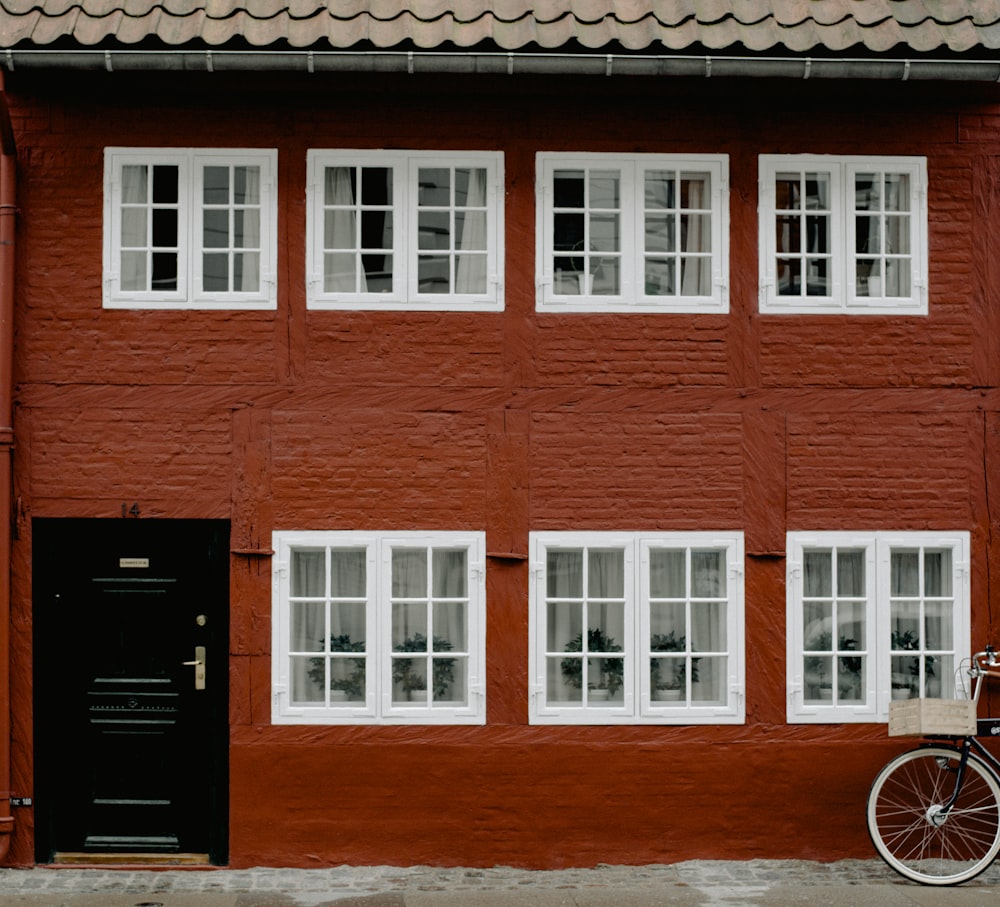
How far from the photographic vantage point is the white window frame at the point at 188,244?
28.0 ft

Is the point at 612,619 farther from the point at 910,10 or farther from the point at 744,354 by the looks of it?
the point at 910,10

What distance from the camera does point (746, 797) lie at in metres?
8.59

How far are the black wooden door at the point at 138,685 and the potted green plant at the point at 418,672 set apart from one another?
1161 millimetres

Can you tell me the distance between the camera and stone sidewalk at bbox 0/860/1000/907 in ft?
25.7

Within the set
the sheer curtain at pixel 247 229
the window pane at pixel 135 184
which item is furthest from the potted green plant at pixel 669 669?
the window pane at pixel 135 184

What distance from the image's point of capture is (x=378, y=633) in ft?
28.2

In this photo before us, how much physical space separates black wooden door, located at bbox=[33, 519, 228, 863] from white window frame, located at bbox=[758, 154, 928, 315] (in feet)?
13.4

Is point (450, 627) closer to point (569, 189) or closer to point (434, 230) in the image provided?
point (434, 230)

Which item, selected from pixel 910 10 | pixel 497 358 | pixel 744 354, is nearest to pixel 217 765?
pixel 497 358

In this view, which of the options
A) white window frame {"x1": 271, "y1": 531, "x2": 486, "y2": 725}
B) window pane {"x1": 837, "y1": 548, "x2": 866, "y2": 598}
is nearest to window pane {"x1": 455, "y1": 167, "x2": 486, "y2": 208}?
white window frame {"x1": 271, "y1": 531, "x2": 486, "y2": 725}

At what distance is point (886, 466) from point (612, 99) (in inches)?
121

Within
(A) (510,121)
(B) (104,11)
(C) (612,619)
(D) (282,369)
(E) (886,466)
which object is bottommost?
(C) (612,619)

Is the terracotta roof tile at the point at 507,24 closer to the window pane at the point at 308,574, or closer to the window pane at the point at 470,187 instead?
the window pane at the point at 470,187

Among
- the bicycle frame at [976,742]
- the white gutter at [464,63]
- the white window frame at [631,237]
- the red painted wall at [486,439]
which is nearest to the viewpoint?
the white gutter at [464,63]
